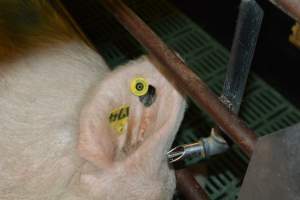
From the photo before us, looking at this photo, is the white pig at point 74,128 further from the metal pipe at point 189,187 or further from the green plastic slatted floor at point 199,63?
the green plastic slatted floor at point 199,63

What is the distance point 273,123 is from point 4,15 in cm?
116

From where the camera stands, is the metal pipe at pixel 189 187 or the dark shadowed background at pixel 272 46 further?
the dark shadowed background at pixel 272 46

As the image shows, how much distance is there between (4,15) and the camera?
55.1 inches

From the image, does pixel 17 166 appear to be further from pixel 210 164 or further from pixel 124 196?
pixel 210 164

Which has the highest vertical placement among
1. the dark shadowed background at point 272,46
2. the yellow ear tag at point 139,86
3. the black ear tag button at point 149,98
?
the yellow ear tag at point 139,86

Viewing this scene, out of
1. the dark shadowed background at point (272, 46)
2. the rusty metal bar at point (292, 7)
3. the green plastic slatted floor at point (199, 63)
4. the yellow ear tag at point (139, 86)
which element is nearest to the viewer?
the rusty metal bar at point (292, 7)

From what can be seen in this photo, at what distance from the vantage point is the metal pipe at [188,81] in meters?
Answer: 0.91

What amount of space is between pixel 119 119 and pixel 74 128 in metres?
0.13

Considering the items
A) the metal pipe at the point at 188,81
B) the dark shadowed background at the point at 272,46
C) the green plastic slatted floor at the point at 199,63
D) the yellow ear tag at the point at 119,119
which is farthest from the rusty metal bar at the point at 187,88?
the dark shadowed background at the point at 272,46

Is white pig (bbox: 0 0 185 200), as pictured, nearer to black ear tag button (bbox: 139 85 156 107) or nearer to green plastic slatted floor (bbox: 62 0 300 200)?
black ear tag button (bbox: 139 85 156 107)

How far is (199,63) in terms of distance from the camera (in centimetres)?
217

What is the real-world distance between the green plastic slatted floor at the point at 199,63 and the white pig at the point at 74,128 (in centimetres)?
68

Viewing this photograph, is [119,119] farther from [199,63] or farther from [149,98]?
[199,63]

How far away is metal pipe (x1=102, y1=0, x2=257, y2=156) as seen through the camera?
0.91 meters
